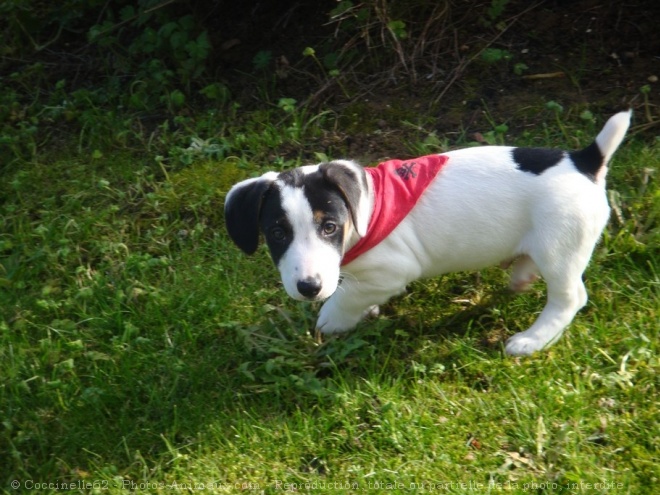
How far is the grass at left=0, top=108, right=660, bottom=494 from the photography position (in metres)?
3.73

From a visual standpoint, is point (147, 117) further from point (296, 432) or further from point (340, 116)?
point (296, 432)

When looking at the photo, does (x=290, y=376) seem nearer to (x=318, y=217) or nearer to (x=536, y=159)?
(x=318, y=217)

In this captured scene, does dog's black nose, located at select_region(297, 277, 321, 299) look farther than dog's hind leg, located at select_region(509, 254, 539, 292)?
No

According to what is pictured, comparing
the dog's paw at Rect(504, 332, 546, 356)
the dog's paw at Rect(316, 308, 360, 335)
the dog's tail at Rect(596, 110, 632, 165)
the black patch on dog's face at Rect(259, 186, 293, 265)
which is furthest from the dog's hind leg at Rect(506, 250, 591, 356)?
the black patch on dog's face at Rect(259, 186, 293, 265)

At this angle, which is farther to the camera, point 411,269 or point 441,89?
point 441,89

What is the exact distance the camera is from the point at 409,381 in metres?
4.16

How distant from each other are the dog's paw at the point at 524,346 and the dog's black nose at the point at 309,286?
1120mm

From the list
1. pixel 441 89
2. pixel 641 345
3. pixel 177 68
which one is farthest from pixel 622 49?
pixel 177 68

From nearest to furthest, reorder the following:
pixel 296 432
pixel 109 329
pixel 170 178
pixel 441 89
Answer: pixel 296 432 < pixel 109 329 < pixel 170 178 < pixel 441 89

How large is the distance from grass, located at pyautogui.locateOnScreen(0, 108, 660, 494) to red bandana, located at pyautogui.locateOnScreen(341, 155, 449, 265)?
537 millimetres

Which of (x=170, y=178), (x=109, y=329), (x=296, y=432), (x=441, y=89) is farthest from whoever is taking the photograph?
(x=441, y=89)

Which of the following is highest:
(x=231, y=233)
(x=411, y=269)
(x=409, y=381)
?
(x=231, y=233)

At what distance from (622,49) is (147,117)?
3.37m

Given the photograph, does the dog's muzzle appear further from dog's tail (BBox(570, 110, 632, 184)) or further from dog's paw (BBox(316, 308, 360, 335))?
dog's tail (BBox(570, 110, 632, 184))
